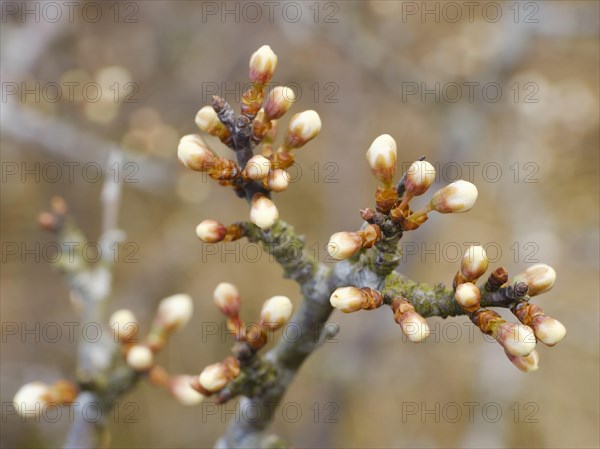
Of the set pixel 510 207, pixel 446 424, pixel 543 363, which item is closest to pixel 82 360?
pixel 510 207

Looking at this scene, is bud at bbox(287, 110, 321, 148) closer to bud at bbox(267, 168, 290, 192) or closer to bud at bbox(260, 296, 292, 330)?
bud at bbox(267, 168, 290, 192)

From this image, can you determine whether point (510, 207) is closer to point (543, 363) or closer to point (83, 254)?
point (543, 363)

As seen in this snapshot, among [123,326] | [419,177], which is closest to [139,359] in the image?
[123,326]

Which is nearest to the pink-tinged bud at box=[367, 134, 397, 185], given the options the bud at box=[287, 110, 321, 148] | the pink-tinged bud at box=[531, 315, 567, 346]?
the bud at box=[287, 110, 321, 148]

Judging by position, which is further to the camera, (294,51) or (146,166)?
(294,51)

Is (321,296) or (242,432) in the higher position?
(321,296)

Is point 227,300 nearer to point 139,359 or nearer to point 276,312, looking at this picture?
point 276,312
